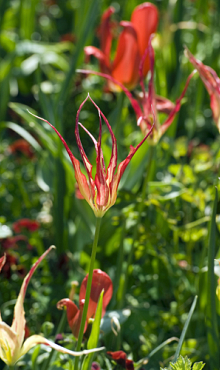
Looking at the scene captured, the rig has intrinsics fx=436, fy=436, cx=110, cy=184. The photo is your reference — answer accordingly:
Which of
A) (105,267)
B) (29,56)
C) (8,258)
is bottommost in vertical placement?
(105,267)

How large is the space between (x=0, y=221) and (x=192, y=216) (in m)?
0.54

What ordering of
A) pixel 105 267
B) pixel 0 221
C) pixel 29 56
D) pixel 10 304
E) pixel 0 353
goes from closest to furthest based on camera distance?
pixel 0 353 → pixel 10 304 → pixel 0 221 → pixel 105 267 → pixel 29 56

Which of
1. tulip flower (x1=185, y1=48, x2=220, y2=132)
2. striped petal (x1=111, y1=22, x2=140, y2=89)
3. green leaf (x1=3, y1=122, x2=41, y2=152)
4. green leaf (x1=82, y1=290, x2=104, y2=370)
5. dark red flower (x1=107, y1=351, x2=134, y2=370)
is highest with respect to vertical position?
striped petal (x1=111, y1=22, x2=140, y2=89)

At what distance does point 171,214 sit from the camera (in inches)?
42.7

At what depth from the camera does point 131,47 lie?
3.52 ft

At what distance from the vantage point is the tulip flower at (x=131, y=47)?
41.3 inches

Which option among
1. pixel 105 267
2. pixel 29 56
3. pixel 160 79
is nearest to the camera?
pixel 105 267

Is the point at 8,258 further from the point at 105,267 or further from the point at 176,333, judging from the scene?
the point at 176,333

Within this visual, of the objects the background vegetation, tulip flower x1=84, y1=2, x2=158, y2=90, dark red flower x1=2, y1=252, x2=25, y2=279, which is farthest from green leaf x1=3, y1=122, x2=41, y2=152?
dark red flower x1=2, y1=252, x2=25, y2=279

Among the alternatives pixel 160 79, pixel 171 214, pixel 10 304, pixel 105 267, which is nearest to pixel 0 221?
pixel 10 304

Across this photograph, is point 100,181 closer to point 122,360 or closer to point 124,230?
point 122,360

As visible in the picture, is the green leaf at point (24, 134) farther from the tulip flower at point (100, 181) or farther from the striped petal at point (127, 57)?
the tulip flower at point (100, 181)

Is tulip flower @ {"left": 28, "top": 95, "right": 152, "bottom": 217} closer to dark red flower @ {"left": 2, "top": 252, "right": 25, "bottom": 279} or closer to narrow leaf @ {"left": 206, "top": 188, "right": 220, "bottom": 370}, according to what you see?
narrow leaf @ {"left": 206, "top": 188, "right": 220, "bottom": 370}

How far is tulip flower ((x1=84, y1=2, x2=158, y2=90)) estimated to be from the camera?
3.44ft
